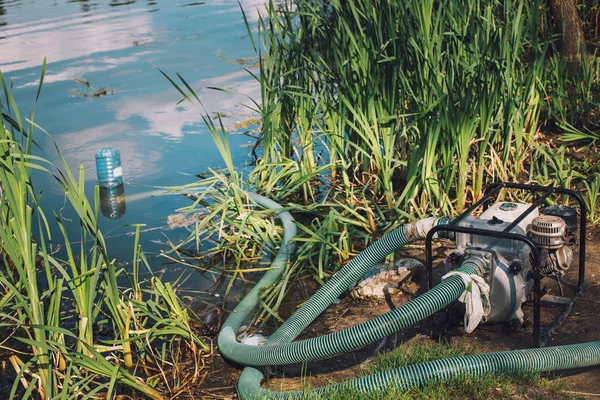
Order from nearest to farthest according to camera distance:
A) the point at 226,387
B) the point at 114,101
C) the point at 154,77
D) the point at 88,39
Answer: the point at 226,387 → the point at 114,101 → the point at 154,77 → the point at 88,39

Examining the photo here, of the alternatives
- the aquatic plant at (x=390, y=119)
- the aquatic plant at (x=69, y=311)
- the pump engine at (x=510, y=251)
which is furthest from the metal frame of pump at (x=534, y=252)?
the aquatic plant at (x=69, y=311)

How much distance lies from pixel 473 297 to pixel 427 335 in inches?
16.9

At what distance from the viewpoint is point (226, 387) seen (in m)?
2.99

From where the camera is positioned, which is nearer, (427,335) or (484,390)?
(484,390)

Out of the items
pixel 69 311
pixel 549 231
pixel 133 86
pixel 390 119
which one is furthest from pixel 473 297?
pixel 133 86

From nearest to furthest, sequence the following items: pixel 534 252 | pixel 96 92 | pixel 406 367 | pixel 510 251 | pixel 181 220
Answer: pixel 406 367 → pixel 534 252 → pixel 510 251 → pixel 181 220 → pixel 96 92

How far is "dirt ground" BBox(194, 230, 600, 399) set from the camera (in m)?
2.92

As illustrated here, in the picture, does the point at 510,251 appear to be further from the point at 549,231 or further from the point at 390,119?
the point at 390,119

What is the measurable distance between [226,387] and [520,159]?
2.44m

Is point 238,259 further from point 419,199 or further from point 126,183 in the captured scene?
point 126,183

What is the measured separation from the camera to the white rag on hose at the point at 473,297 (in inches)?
109

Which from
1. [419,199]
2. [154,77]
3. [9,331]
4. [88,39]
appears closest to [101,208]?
[9,331]

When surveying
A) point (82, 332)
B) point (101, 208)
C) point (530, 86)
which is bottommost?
point (101, 208)

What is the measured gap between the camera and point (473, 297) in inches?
110
